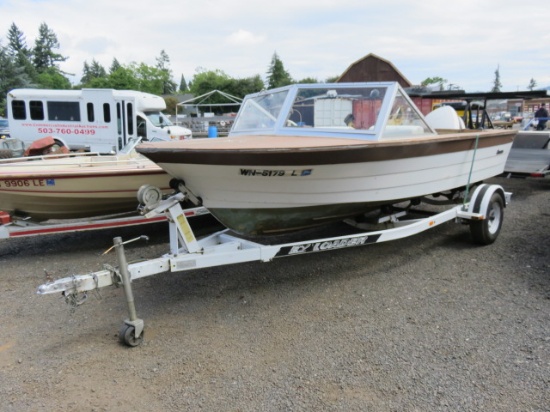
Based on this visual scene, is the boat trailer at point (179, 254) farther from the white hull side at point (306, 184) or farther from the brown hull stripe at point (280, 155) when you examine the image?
the brown hull stripe at point (280, 155)

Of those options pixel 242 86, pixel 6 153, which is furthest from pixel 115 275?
pixel 242 86

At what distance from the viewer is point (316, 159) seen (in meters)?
3.42

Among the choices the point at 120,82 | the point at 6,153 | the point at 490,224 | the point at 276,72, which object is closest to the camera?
the point at 490,224

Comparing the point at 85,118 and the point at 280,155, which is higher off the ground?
the point at 280,155

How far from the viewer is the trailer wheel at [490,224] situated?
→ 494cm

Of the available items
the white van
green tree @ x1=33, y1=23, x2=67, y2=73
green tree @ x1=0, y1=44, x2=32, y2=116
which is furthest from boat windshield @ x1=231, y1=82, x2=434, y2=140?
green tree @ x1=33, y1=23, x2=67, y2=73

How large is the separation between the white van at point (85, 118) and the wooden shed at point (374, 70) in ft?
110

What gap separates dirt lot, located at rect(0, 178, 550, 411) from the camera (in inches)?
100

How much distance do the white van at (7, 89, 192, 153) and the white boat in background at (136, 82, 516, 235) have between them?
33.2 ft

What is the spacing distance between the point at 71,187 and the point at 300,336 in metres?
3.55

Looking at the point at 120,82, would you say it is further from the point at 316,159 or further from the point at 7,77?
the point at 316,159

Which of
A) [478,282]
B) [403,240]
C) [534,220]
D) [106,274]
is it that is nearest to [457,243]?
[403,240]

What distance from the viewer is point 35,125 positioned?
14664 mm

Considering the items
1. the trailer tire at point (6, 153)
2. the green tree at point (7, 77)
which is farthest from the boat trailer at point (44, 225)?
the green tree at point (7, 77)
